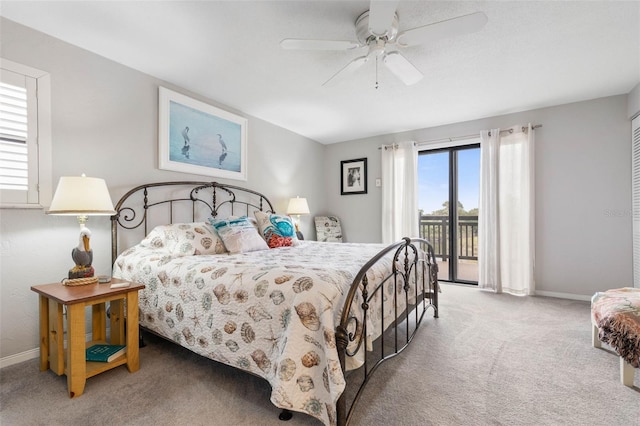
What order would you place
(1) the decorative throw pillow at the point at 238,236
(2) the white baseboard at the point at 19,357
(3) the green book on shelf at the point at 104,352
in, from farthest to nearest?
(1) the decorative throw pillow at the point at 238,236
(2) the white baseboard at the point at 19,357
(3) the green book on shelf at the point at 104,352

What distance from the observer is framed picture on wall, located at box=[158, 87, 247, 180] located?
9.57 ft

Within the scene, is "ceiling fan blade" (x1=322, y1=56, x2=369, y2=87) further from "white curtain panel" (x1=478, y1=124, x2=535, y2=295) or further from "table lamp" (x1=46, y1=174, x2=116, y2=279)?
"white curtain panel" (x1=478, y1=124, x2=535, y2=295)

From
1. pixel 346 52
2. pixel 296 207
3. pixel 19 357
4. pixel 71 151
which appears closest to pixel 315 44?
pixel 346 52

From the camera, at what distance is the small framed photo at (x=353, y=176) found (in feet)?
16.6

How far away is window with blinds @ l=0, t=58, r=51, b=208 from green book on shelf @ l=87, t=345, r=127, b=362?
3.78 ft

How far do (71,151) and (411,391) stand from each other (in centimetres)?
305

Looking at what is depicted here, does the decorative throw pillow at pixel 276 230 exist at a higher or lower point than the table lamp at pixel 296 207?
lower

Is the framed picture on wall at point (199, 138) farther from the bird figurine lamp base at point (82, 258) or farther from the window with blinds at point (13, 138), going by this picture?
the bird figurine lamp base at point (82, 258)

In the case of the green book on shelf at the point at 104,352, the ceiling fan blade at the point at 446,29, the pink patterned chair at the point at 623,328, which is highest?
the ceiling fan blade at the point at 446,29

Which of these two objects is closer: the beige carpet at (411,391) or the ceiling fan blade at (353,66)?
the beige carpet at (411,391)

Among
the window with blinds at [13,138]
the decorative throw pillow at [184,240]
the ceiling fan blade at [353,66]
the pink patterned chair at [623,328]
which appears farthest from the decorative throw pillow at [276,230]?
the pink patterned chair at [623,328]

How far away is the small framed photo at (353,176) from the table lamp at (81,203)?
149 inches

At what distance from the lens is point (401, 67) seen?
2.21m

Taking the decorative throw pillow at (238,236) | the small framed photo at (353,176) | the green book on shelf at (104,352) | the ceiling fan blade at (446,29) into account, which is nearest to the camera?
the ceiling fan blade at (446,29)
